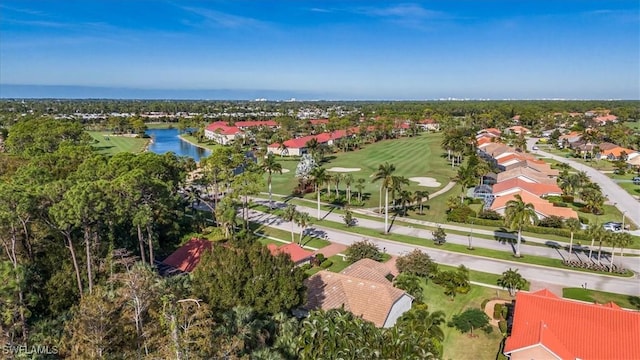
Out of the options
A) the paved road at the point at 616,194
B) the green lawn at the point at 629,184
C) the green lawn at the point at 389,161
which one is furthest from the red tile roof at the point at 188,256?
the green lawn at the point at 629,184

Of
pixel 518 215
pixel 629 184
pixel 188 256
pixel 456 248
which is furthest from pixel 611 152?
pixel 188 256

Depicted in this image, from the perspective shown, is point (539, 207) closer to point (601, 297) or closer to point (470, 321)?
point (601, 297)

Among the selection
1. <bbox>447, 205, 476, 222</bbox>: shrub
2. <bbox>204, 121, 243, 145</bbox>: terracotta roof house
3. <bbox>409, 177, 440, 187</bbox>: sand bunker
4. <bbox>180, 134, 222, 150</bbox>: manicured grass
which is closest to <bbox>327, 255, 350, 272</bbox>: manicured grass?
<bbox>447, 205, 476, 222</bbox>: shrub

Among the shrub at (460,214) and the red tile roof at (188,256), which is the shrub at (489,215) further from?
the red tile roof at (188,256)

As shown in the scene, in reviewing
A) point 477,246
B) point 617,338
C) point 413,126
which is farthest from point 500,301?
point 413,126

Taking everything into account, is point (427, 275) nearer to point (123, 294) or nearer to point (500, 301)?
point (500, 301)
